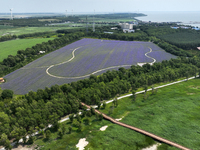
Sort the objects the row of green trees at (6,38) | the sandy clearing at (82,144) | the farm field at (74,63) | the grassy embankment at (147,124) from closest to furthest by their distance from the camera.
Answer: the sandy clearing at (82,144)
the grassy embankment at (147,124)
the farm field at (74,63)
the row of green trees at (6,38)

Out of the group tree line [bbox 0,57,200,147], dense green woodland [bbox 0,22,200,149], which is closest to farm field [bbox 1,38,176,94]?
dense green woodland [bbox 0,22,200,149]

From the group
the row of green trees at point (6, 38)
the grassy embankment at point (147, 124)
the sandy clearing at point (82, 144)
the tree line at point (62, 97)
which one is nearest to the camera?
the sandy clearing at point (82, 144)

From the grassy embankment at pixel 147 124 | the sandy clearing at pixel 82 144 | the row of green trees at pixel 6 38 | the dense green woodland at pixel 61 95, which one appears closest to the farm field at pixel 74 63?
the dense green woodland at pixel 61 95

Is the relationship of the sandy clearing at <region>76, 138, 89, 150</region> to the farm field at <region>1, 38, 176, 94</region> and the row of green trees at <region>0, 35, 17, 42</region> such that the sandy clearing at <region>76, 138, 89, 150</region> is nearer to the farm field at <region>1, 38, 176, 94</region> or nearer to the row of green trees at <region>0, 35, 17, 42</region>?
the farm field at <region>1, 38, 176, 94</region>

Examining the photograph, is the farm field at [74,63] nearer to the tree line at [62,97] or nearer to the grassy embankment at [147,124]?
the tree line at [62,97]

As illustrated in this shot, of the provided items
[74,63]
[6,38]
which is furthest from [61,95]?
[6,38]

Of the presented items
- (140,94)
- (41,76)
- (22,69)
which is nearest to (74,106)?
(140,94)

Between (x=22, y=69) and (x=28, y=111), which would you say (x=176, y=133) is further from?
(x=22, y=69)
